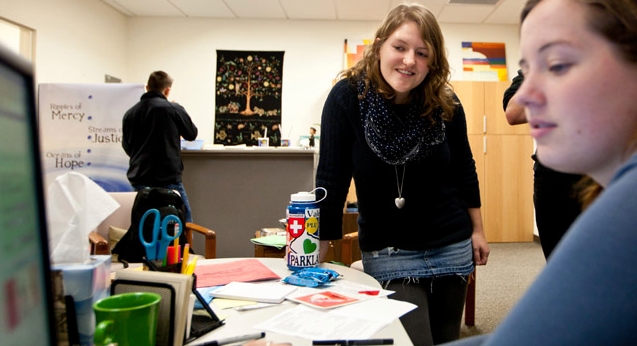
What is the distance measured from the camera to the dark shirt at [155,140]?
3080mm

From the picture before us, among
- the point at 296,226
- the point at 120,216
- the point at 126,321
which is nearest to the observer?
the point at 126,321

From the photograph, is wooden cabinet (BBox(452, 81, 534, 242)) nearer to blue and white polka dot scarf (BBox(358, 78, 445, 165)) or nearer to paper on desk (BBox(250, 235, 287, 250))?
paper on desk (BBox(250, 235, 287, 250))

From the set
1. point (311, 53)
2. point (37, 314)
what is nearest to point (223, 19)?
point (311, 53)

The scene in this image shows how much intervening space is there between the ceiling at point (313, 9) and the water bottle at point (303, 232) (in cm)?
421

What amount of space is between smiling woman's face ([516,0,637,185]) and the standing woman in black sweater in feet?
2.31

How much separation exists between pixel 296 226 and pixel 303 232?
1.0 inches

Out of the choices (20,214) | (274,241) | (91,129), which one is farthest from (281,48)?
(20,214)

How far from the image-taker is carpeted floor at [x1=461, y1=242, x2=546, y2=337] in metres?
2.82

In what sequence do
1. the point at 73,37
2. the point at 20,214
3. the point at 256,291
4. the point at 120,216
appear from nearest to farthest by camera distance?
the point at 20,214
the point at 256,291
the point at 120,216
the point at 73,37

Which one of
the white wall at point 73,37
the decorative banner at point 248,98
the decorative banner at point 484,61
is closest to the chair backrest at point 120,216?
the white wall at point 73,37

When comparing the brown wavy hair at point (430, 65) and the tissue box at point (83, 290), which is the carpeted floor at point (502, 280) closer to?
the brown wavy hair at point (430, 65)

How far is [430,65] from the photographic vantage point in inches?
48.5

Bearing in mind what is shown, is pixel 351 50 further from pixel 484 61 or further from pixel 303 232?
pixel 303 232

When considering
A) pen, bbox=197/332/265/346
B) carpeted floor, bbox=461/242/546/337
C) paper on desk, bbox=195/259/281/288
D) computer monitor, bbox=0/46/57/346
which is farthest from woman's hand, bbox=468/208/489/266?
computer monitor, bbox=0/46/57/346
